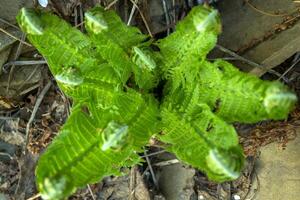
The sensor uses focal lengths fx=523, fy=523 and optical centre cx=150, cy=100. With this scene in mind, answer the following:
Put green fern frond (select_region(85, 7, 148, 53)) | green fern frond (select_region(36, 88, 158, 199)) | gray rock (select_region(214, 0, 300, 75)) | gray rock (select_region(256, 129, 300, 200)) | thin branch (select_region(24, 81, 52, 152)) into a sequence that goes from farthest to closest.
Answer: thin branch (select_region(24, 81, 52, 152)) → gray rock (select_region(256, 129, 300, 200)) → gray rock (select_region(214, 0, 300, 75)) → green fern frond (select_region(85, 7, 148, 53)) → green fern frond (select_region(36, 88, 158, 199))

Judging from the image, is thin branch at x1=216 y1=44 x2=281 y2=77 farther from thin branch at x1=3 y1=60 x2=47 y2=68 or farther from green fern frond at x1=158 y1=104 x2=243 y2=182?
thin branch at x1=3 y1=60 x2=47 y2=68

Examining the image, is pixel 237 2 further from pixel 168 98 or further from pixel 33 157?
pixel 33 157

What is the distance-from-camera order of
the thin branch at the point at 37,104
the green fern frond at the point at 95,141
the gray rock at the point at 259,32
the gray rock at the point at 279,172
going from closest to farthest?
the green fern frond at the point at 95,141, the gray rock at the point at 259,32, the gray rock at the point at 279,172, the thin branch at the point at 37,104

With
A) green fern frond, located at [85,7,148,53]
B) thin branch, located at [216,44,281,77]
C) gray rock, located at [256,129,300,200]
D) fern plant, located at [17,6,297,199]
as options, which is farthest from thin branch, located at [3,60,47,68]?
gray rock, located at [256,129,300,200]

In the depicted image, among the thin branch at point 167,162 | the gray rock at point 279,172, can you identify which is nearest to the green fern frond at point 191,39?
the thin branch at point 167,162

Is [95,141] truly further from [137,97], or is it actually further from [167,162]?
[167,162]

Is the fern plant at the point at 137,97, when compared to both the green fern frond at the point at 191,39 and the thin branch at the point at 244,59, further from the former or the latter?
the thin branch at the point at 244,59

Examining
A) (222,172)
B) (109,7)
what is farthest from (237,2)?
(222,172)

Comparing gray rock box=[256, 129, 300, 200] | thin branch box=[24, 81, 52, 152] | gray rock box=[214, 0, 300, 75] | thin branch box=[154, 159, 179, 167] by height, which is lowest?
gray rock box=[256, 129, 300, 200]

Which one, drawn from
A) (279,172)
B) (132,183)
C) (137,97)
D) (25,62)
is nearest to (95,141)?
(137,97)
